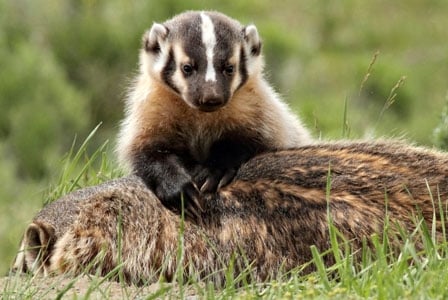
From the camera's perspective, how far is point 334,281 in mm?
4715

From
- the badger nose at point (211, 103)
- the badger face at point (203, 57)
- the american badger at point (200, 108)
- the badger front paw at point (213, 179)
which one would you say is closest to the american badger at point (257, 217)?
the badger front paw at point (213, 179)

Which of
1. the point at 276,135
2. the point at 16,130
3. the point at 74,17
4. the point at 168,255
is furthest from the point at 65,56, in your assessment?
the point at 168,255

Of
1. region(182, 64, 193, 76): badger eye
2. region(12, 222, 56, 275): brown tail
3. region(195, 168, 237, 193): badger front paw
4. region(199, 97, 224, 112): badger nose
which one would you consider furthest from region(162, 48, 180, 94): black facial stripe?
region(12, 222, 56, 275): brown tail

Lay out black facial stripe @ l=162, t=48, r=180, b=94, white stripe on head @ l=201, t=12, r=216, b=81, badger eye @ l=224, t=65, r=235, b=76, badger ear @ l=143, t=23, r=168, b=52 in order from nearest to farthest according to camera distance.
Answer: white stripe on head @ l=201, t=12, r=216, b=81
badger eye @ l=224, t=65, r=235, b=76
black facial stripe @ l=162, t=48, r=180, b=94
badger ear @ l=143, t=23, r=168, b=52

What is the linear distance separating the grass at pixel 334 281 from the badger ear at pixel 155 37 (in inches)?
66.3

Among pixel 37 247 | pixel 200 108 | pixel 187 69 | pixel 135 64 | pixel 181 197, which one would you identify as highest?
pixel 187 69

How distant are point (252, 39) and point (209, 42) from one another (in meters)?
0.50

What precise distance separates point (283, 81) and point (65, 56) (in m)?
2.65

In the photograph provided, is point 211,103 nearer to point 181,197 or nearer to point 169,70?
point 169,70

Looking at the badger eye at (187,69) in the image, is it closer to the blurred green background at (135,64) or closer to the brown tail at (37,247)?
the brown tail at (37,247)

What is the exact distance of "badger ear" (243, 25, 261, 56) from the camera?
21.5 feet

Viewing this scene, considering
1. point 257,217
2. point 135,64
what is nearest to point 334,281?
point 257,217

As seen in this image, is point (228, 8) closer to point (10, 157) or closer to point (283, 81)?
point (283, 81)

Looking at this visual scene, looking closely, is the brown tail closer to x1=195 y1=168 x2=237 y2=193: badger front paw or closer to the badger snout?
x1=195 y1=168 x2=237 y2=193: badger front paw
